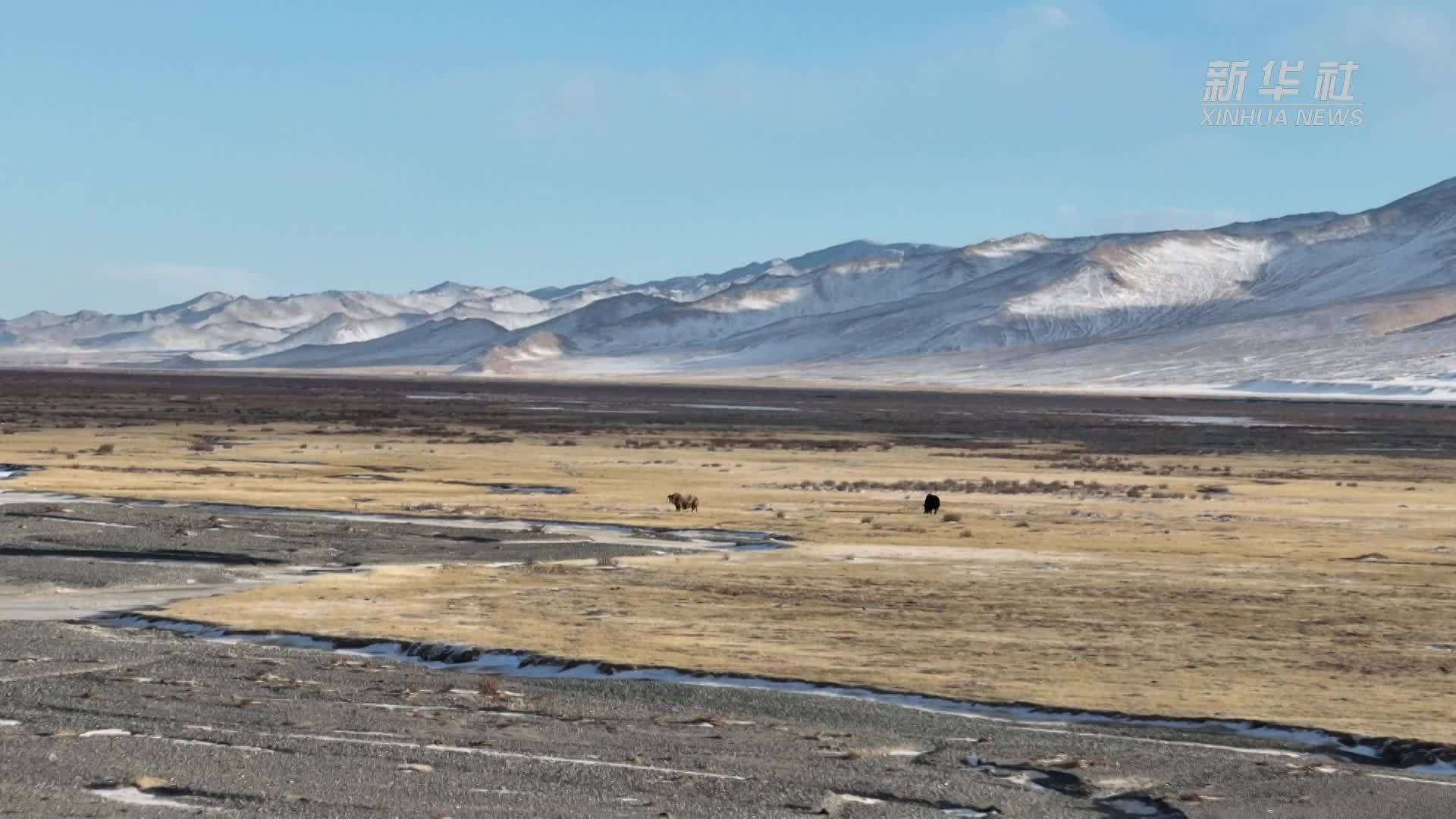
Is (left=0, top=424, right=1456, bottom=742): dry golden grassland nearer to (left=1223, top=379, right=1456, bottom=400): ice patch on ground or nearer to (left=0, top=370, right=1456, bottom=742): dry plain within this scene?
(left=0, top=370, right=1456, bottom=742): dry plain

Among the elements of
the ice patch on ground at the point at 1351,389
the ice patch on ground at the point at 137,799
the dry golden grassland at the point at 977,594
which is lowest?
the ice patch on ground at the point at 137,799

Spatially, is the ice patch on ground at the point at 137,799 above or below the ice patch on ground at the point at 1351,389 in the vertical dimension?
below

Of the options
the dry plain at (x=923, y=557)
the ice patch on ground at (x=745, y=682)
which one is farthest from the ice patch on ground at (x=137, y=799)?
the dry plain at (x=923, y=557)

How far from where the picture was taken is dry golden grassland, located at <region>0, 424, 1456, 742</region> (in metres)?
18.2

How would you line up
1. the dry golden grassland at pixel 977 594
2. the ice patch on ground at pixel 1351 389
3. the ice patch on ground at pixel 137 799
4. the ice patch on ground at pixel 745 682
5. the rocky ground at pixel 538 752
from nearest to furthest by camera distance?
the ice patch on ground at pixel 137 799 → the rocky ground at pixel 538 752 → the ice patch on ground at pixel 745 682 → the dry golden grassland at pixel 977 594 → the ice patch on ground at pixel 1351 389

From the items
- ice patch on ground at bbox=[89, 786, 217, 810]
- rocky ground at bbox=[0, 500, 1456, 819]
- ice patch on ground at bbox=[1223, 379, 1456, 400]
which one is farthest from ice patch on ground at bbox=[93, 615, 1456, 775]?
ice patch on ground at bbox=[1223, 379, 1456, 400]

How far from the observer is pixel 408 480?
156 ft

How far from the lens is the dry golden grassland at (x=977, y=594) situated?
1822 centimetres

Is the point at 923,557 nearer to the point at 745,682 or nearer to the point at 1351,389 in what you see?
the point at 745,682

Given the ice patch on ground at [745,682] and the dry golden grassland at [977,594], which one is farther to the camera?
the dry golden grassland at [977,594]

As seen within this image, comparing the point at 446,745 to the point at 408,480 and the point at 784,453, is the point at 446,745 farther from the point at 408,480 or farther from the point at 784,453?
the point at 784,453

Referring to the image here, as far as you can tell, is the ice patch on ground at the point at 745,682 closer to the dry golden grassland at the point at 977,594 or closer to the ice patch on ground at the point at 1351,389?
the dry golden grassland at the point at 977,594

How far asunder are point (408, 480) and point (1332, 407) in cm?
10351

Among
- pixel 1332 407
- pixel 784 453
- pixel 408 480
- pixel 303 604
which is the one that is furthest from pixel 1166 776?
pixel 1332 407
